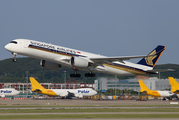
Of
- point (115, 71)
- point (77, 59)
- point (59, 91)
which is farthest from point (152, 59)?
point (59, 91)

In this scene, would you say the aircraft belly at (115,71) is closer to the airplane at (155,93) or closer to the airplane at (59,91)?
the airplane at (155,93)

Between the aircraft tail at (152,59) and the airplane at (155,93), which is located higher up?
the aircraft tail at (152,59)

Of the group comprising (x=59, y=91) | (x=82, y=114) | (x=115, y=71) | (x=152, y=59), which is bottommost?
(x=82, y=114)

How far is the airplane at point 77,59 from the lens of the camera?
1937 inches

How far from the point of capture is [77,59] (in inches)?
2048

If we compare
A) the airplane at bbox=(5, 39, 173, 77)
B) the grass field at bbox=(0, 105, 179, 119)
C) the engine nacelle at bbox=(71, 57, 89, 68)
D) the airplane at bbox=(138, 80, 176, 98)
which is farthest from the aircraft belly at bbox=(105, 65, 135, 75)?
the airplane at bbox=(138, 80, 176, 98)

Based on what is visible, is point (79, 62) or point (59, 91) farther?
point (59, 91)

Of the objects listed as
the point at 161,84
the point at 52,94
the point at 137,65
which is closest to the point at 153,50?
the point at 137,65

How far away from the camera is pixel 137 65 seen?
6106 cm

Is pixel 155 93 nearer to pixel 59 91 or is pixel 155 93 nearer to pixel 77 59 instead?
pixel 59 91

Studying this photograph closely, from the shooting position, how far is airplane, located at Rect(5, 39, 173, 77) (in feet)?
161

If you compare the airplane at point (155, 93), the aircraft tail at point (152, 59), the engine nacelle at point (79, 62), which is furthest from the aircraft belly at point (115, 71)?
the airplane at point (155, 93)

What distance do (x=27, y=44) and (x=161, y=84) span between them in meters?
62.3

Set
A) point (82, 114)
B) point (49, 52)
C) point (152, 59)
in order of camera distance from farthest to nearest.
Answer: point (152, 59)
point (49, 52)
point (82, 114)
